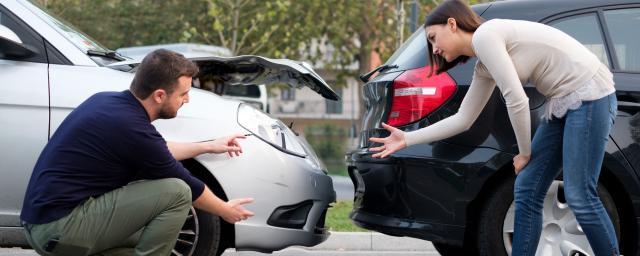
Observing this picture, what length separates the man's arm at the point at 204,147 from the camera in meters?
4.66

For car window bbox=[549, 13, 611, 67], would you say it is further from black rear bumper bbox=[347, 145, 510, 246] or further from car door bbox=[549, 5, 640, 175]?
black rear bumper bbox=[347, 145, 510, 246]

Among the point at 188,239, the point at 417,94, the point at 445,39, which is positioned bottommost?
the point at 188,239

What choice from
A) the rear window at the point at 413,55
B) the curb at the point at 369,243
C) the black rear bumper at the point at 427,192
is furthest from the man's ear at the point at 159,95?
the curb at the point at 369,243

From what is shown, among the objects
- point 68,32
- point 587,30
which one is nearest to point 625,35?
point 587,30

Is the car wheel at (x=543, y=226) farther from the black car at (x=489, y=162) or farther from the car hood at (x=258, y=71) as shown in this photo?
the car hood at (x=258, y=71)

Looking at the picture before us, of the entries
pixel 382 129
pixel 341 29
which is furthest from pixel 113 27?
pixel 382 129

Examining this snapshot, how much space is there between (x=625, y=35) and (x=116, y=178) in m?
2.64

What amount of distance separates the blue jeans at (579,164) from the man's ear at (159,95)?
164cm

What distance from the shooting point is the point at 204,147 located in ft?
15.4

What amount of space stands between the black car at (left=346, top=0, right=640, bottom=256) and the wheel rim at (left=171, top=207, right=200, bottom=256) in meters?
0.91

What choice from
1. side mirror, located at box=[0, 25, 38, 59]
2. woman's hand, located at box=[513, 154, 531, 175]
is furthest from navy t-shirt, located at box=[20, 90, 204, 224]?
woman's hand, located at box=[513, 154, 531, 175]

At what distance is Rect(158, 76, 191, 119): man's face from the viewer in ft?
13.2

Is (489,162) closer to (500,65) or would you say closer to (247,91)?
(500,65)

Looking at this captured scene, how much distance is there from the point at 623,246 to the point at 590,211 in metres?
0.71
